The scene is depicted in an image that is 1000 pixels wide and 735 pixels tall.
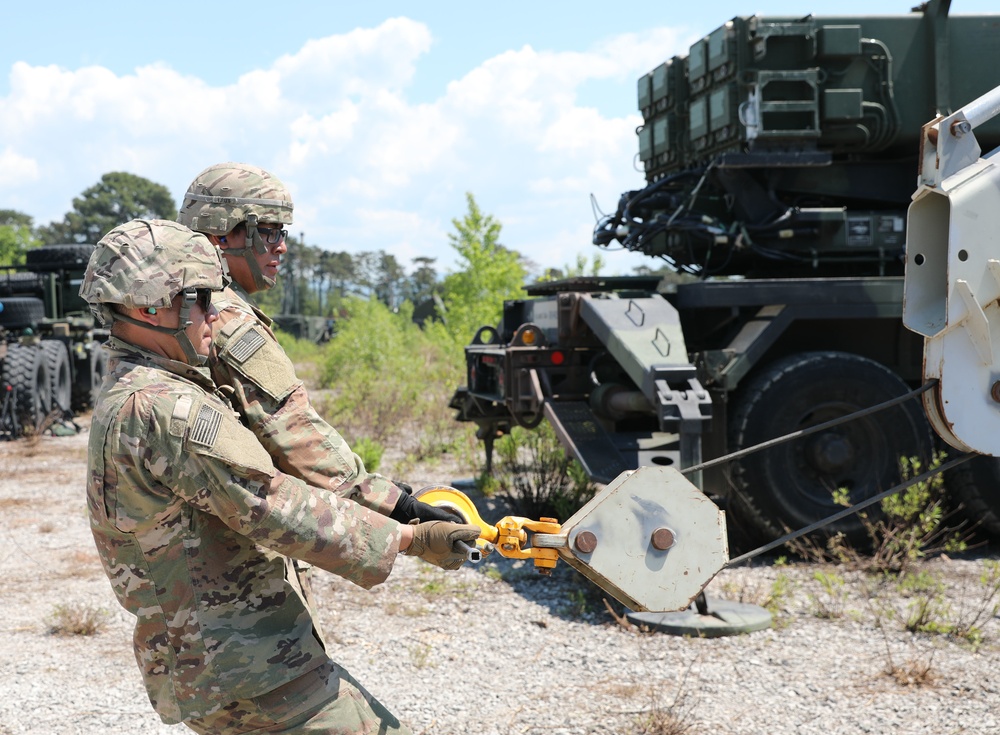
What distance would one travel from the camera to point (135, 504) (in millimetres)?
2074

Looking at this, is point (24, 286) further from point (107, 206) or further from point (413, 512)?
point (107, 206)

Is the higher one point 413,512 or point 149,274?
point 149,274

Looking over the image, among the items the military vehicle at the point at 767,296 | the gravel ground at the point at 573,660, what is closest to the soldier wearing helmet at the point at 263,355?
the gravel ground at the point at 573,660

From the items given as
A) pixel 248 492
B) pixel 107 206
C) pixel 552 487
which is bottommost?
pixel 552 487

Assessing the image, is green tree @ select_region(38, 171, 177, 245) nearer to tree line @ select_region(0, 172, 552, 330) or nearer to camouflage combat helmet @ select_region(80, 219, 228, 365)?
tree line @ select_region(0, 172, 552, 330)

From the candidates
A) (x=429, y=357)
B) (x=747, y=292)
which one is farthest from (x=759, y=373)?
(x=429, y=357)

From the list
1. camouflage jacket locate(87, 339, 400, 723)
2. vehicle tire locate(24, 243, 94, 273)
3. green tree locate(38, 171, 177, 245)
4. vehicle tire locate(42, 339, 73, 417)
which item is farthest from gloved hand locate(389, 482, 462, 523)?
green tree locate(38, 171, 177, 245)

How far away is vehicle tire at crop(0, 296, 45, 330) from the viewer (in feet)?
42.9

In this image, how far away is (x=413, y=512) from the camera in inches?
99.2

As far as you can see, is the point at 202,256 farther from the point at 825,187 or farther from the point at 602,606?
the point at 825,187

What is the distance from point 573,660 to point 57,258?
1404 cm

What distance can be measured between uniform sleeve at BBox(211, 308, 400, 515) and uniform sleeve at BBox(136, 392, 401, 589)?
6.5 inches

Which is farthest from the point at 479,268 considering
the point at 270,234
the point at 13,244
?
the point at 13,244

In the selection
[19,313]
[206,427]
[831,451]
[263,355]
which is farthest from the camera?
[19,313]
